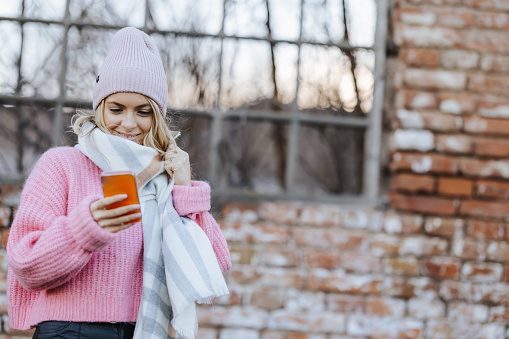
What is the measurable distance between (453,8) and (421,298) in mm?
1422

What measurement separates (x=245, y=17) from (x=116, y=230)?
167 centimetres

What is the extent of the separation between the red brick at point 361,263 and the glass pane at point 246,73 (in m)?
0.91

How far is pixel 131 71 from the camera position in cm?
158

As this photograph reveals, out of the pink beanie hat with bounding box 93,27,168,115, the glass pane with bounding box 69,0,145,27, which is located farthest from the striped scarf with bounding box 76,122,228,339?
the glass pane with bounding box 69,0,145,27

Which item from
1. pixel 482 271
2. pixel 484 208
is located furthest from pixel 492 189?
pixel 482 271

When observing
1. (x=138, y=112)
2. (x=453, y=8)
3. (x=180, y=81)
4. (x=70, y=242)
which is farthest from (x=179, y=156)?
(x=453, y=8)

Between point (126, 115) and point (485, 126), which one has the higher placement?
point (485, 126)

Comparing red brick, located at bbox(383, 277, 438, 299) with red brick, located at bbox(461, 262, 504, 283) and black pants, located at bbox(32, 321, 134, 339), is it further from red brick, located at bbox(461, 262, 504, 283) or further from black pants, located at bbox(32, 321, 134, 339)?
black pants, located at bbox(32, 321, 134, 339)

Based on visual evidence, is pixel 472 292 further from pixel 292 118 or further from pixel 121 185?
pixel 121 185

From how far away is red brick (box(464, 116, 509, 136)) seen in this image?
2.53m

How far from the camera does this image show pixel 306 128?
2.70 meters

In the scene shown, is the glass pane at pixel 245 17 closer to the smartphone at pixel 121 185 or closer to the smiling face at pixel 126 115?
the smiling face at pixel 126 115

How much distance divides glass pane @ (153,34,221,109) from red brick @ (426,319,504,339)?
154 cm

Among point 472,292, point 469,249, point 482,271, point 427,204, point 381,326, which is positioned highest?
point 427,204
